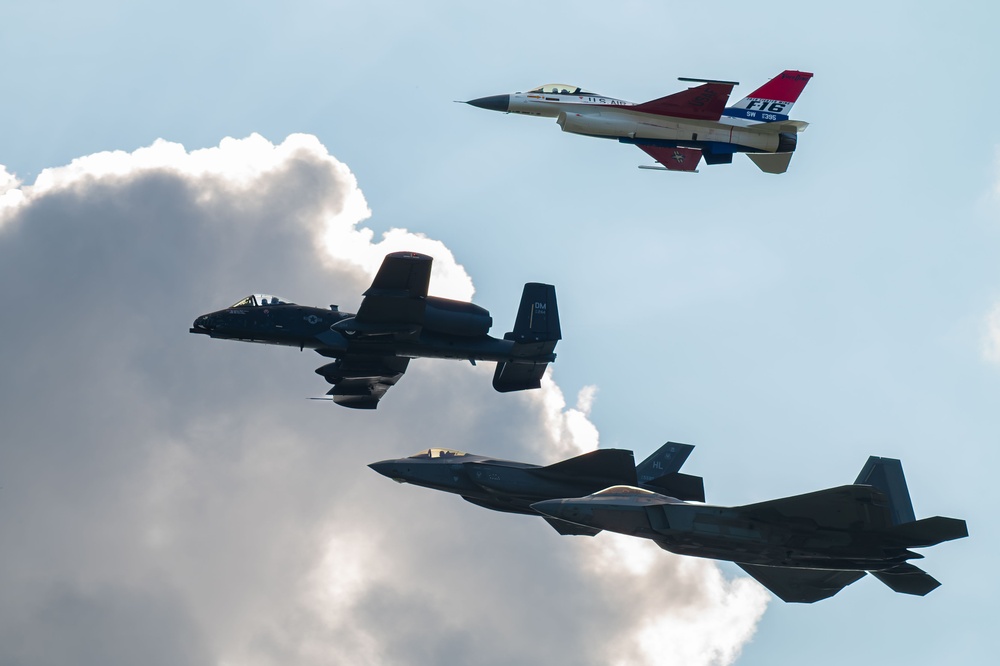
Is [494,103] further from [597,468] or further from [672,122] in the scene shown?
[597,468]

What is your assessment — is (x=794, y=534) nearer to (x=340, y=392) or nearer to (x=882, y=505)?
(x=882, y=505)

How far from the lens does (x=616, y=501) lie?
46.1 metres

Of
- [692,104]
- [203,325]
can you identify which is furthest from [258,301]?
[692,104]

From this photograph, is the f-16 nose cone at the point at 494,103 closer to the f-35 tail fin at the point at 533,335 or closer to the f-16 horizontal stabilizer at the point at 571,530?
the f-35 tail fin at the point at 533,335

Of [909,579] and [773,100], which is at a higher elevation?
[773,100]

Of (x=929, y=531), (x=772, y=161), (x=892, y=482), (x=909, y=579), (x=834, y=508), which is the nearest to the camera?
(x=929, y=531)

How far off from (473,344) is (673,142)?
14267 mm

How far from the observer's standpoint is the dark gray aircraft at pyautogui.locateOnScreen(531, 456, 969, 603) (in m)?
45.0

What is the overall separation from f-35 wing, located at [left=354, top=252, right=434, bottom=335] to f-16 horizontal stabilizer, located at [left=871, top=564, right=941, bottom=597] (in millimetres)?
22955

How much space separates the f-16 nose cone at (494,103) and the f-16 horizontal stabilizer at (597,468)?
1815 cm

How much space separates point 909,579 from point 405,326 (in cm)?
2452

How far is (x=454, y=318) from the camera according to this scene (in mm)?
→ 57781

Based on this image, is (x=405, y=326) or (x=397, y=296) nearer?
(x=397, y=296)

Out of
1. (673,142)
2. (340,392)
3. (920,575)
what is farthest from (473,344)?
(920,575)
